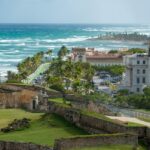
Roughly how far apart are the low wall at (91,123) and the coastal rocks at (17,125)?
2032 millimetres

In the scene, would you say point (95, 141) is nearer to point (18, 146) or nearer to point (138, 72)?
point (18, 146)

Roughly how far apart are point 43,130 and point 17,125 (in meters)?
2.45

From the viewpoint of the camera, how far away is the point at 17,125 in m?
30.3

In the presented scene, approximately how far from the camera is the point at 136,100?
49719mm

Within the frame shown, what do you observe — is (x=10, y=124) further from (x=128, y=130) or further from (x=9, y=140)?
(x=128, y=130)

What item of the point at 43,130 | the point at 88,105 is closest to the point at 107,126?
the point at 43,130

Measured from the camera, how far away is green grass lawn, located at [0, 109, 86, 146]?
26.2 meters

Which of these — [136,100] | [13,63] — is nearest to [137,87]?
[136,100]

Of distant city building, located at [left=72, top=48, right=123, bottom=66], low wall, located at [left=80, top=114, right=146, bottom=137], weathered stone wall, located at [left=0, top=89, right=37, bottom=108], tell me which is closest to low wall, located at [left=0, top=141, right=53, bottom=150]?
low wall, located at [left=80, top=114, right=146, bottom=137]

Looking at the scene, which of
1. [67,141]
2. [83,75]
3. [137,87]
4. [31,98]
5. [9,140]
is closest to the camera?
[67,141]

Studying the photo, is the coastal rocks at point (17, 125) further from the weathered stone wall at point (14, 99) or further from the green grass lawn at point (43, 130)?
the weathered stone wall at point (14, 99)

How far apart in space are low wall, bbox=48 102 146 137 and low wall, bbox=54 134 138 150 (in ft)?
4.12

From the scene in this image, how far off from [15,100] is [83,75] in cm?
2945

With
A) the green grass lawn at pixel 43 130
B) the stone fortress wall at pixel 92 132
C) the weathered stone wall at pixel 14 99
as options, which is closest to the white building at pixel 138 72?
the weathered stone wall at pixel 14 99
